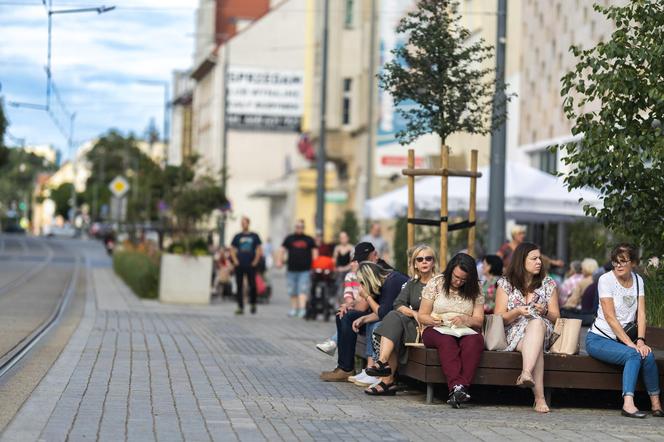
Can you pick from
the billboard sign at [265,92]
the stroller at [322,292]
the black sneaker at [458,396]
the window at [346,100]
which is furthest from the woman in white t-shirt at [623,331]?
the billboard sign at [265,92]

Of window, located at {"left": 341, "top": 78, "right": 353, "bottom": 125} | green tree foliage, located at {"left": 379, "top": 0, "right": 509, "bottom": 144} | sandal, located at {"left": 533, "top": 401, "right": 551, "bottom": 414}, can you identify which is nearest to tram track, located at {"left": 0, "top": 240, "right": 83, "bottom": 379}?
sandal, located at {"left": 533, "top": 401, "right": 551, "bottom": 414}

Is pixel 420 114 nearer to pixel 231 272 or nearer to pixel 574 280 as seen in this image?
pixel 574 280

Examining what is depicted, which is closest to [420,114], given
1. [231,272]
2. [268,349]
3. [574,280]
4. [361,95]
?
[268,349]

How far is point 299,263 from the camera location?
26.6m

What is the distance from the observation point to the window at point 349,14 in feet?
194

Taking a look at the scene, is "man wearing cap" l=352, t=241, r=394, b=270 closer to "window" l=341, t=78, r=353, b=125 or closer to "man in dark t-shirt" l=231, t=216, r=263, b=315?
"man in dark t-shirt" l=231, t=216, r=263, b=315

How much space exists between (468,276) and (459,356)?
74 cm

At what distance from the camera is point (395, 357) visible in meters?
12.7

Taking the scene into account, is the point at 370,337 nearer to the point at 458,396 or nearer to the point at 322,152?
the point at 458,396

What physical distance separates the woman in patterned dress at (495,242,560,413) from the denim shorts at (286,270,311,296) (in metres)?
14.0

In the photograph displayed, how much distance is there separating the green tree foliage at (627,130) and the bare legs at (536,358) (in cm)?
153

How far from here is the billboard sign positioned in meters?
67.9

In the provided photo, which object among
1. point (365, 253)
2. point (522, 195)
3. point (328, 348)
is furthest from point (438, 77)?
point (522, 195)

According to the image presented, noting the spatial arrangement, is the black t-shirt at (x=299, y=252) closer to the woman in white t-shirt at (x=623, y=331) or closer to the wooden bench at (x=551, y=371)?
the wooden bench at (x=551, y=371)
